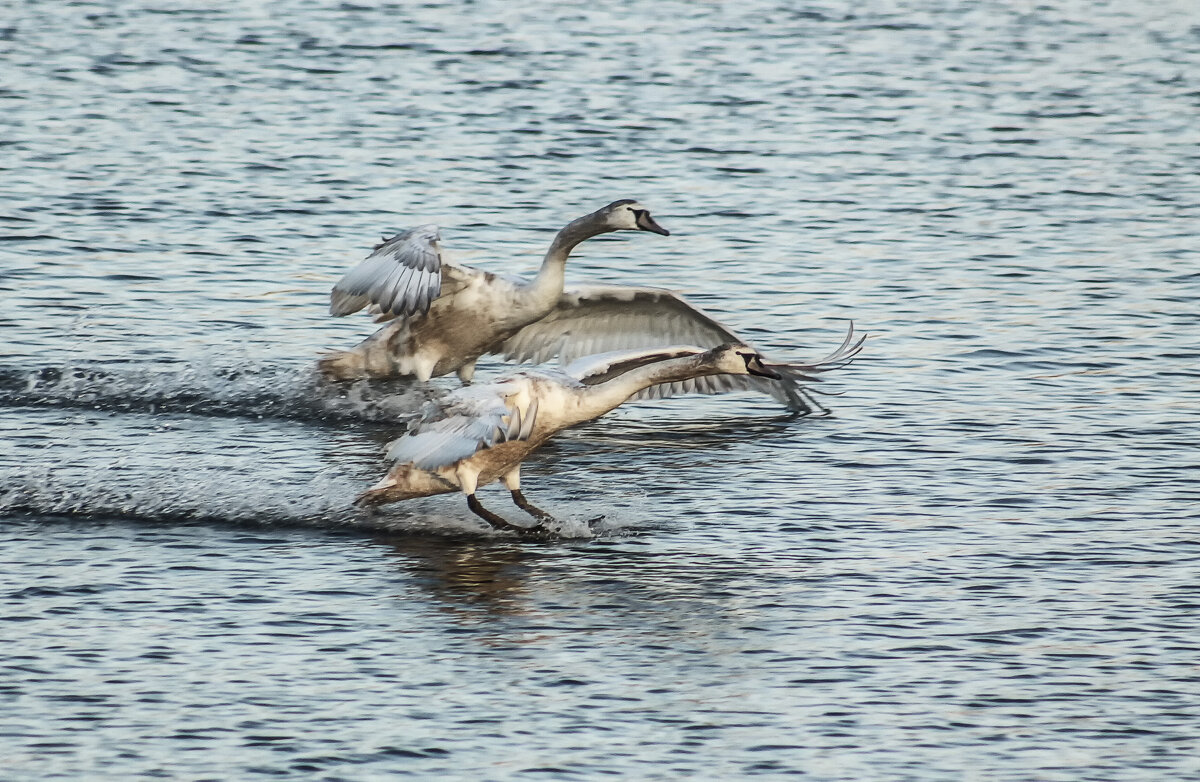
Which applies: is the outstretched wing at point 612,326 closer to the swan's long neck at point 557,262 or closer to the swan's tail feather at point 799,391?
the swan's long neck at point 557,262

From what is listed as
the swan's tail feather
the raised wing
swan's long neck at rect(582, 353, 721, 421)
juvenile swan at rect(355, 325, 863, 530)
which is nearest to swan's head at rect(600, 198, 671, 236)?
the raised wing

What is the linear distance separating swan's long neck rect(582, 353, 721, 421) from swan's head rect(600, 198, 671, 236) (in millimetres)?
2683

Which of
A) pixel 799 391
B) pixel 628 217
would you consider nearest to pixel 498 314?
pixel 628 217

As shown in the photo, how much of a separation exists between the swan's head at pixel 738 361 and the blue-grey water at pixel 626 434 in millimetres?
1006

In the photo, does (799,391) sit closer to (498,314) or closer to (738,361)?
(498,314)

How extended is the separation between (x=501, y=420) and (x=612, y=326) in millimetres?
4014

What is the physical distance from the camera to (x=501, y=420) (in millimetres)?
11656

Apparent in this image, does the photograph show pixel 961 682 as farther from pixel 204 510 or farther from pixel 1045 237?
pixel 1045 237

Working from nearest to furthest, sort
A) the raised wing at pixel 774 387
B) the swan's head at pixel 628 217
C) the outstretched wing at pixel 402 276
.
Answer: the outstretched wing at pixel 402 276 → the swan's head at pixel 628 217 → the raised wing at pixel 774 387

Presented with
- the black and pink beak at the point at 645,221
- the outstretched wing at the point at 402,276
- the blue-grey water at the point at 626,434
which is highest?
the black and pink beak at the point at 645,221

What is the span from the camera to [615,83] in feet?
87.8

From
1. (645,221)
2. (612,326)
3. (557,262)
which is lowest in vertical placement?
(612,326)

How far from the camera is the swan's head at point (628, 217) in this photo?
14469mm

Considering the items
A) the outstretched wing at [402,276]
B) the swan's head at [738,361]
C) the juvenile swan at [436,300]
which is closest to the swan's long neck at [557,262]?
the juvenile swan at [436,300]
